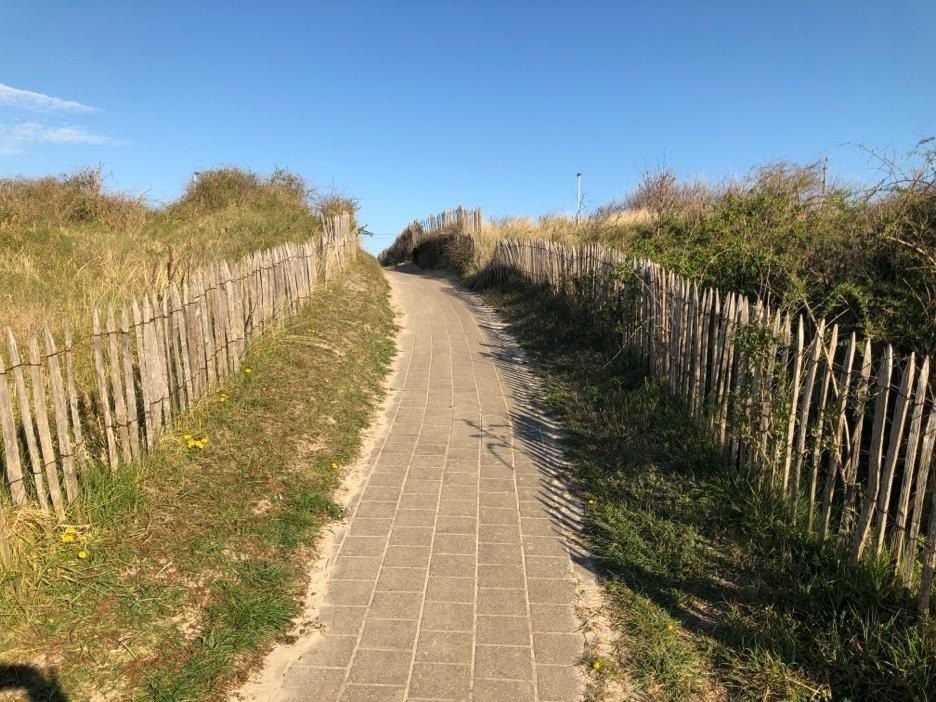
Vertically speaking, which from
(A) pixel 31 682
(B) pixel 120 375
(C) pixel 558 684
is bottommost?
(C) pixel 558 684

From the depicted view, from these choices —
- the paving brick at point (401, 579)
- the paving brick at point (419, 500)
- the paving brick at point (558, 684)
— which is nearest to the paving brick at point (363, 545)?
the paving brick at point (401, 579)

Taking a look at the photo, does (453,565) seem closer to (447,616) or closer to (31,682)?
(447,616)

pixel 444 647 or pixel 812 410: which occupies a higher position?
pixel 812 410

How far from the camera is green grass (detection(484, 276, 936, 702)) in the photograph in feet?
9.95

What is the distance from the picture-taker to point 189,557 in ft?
12.8

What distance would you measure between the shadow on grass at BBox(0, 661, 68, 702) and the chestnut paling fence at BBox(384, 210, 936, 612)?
13.9 feet

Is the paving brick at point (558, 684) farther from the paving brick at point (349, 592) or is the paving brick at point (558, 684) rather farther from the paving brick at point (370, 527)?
the paving brick at point (370, 527)

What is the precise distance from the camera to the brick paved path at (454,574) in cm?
319

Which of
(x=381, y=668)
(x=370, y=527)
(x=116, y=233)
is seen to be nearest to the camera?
(x=381, y=668)

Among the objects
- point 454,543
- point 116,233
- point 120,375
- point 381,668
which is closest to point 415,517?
point 454,543

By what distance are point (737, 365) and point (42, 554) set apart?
515 cm

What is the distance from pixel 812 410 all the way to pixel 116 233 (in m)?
14.2

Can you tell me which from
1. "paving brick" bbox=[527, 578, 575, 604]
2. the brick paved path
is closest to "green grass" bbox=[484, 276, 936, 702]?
"paving brick" bbox=[527, 578, 575, 604]

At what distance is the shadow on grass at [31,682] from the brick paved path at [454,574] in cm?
105
